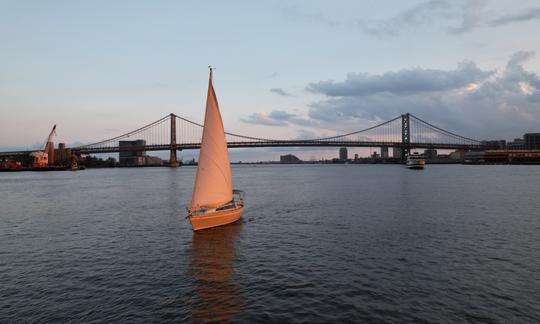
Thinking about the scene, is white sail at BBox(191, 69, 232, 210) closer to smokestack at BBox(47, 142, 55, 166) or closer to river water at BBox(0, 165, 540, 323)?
river water at BBox(0, 165, 540, 323)

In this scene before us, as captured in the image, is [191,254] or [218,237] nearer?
[191,254]

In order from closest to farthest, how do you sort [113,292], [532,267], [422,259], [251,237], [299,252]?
[113,292] < [532,267] < [422,259] < [299,252] < [251,237]

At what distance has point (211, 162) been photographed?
71.6 ft

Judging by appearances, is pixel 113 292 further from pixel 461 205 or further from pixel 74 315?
Answer: pixel 461 205

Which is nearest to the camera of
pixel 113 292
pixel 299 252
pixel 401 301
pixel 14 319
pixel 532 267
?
pixel 14 319

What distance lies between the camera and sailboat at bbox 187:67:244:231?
2134cm

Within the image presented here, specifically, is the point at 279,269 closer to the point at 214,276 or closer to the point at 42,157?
the point at 214,276

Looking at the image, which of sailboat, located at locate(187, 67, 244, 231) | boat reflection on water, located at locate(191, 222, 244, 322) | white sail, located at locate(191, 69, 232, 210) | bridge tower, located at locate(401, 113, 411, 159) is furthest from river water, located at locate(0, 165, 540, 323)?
bridge tower, located at locate(401, 113, 411, 159)

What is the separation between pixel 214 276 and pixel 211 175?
351 inches

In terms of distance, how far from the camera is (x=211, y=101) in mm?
21312

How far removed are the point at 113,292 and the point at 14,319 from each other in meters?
2.81

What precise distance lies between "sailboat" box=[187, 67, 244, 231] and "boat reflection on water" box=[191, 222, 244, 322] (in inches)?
41.1

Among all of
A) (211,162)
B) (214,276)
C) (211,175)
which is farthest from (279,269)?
(211,162)

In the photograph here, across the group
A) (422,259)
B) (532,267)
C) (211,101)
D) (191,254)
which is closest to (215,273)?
(191,254)
